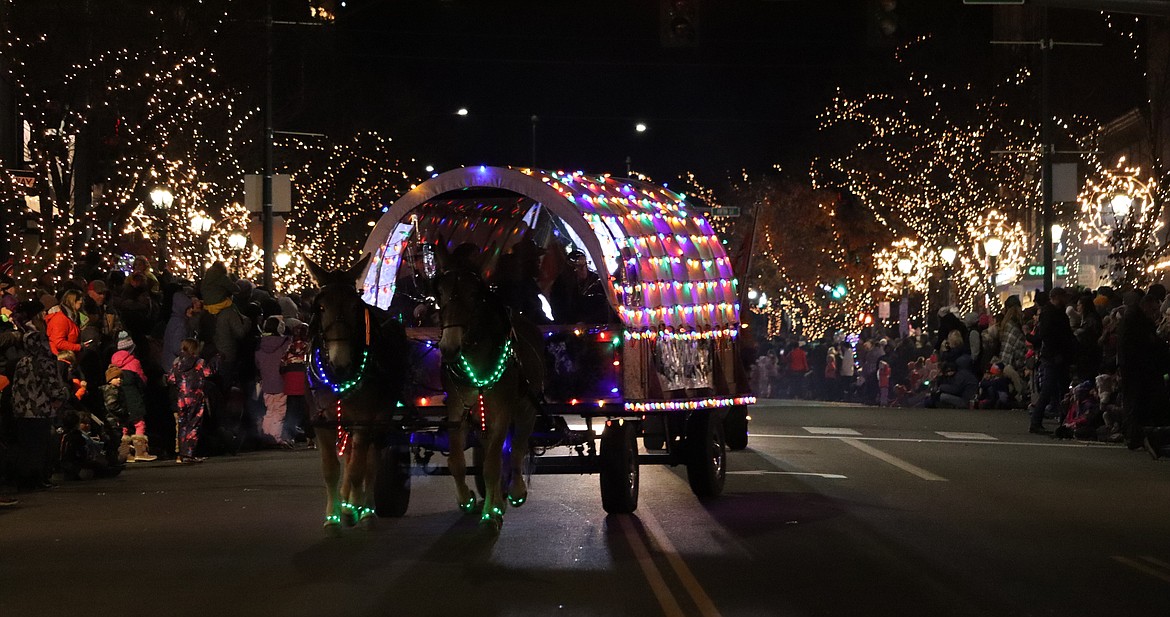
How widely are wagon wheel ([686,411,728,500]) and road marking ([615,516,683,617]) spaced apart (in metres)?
1.58

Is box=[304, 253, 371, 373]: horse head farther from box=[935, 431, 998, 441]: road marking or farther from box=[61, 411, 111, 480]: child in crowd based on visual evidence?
box=[935, 431, 998, 441]: road marking

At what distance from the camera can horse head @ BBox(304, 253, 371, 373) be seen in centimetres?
1401

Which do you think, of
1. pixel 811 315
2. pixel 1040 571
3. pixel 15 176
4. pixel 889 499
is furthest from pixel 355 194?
pixel 1040 571

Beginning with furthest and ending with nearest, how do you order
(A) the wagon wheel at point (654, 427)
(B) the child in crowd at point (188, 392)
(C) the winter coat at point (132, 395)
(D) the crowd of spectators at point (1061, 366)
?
(D) the crowd of spectators at point (1061, 366) < (B) the child in crowd at point (188, 392) < (C) the winter coat at point (132, 395) < (A) the wagon wheel at point (654, 427)

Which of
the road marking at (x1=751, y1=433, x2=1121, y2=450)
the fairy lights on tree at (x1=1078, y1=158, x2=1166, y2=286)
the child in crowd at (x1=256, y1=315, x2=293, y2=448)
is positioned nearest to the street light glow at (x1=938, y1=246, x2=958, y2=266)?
the fairy lights on tree at (x1=1078, y1=158, x2=1166, y2=286)

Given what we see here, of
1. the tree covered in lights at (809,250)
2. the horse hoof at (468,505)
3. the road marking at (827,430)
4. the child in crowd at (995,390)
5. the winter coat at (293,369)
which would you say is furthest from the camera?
the tree covered in lights at (809,250)

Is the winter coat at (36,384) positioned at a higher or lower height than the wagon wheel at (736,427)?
higher

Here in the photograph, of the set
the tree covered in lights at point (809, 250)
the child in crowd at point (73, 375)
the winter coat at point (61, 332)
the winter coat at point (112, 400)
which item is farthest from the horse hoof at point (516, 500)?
the tree covered in lights at point (809, 250)

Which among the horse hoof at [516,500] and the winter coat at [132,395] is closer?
the horse hoof at [516,500]

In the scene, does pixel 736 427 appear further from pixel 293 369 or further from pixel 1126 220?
pixel 1126 220

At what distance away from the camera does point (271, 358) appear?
24.7 m

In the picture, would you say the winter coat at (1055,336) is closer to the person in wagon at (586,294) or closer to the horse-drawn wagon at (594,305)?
the horse-drawn wagon at (594,305)

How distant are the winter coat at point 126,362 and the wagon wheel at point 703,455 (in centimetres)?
741

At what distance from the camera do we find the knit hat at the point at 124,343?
2150 centimetres
